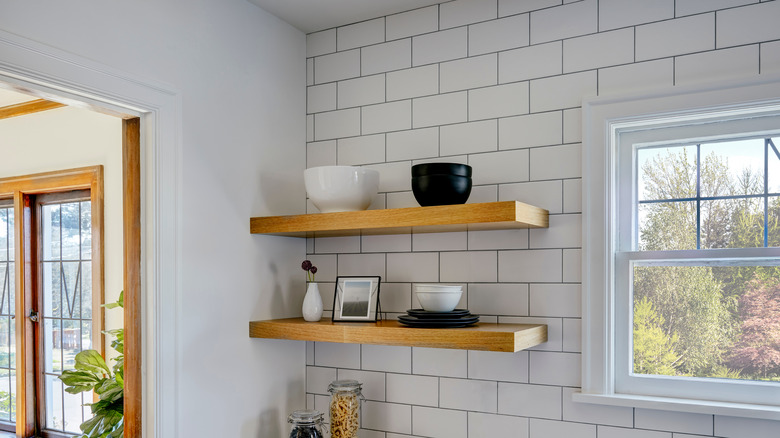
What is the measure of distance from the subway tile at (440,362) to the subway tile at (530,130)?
0.74m

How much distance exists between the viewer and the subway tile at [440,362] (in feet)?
7.34

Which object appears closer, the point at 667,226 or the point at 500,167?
the point at 667,226

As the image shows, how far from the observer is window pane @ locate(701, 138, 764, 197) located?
1884 mm

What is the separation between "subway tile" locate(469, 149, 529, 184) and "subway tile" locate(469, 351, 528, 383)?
58 cm

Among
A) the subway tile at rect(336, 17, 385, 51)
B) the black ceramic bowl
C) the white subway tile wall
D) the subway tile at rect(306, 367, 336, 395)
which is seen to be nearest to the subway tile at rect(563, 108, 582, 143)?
the white subway tile wall

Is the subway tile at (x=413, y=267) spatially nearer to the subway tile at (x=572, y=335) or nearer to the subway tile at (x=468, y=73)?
the subway tile at (x=572, y=335)

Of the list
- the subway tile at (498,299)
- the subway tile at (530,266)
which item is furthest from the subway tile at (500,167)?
the subway tile at (498,299)

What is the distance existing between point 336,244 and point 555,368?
0.95 m

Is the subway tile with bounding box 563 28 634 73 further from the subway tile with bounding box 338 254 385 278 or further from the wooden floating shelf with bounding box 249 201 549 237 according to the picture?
the subway tile with bounding box 338 254 385 278

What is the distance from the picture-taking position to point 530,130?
215 cm

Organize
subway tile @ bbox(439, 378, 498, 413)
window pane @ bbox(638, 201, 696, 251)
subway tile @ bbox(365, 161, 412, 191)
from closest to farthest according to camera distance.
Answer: window pane @ bbox(638, 201, 696, 251), subway tile @ bbox(439, 378, 498, 413), subway tile @ bbox(365, 161, 412, 191)

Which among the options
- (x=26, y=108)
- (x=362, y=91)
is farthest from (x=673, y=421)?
(x=26, y=108)

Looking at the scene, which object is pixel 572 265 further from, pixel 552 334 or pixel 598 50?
pixel 598 50

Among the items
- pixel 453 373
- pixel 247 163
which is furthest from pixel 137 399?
pixel 453 373
